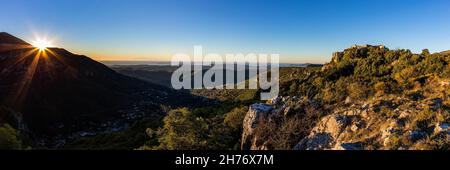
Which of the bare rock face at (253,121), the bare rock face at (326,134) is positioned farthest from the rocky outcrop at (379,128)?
the bare rock face at (253,121)

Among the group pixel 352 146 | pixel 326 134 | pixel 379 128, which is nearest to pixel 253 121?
pixel 326 134

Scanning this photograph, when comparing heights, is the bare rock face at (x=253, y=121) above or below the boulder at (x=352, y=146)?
below

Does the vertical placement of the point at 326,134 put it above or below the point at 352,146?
below

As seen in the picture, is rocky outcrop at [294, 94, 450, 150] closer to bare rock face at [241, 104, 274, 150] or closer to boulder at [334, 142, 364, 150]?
boulder at [334, 142, 364, 150]

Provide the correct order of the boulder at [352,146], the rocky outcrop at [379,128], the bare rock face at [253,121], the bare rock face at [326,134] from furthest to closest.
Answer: the bare rock face at [253,121]
the bare rock face at [326,134]
the boulder at [352,146]
the rocky outcrop at [379,128]

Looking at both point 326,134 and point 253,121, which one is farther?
point 253,121

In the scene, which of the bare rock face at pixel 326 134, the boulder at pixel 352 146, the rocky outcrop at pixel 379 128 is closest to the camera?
the rocky outcrop at pixel 379 128

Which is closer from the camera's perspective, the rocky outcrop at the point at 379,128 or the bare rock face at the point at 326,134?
the rocky outcrop at the point at 379,128

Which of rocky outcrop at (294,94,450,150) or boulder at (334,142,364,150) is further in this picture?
boulder at (334,142,364,150)

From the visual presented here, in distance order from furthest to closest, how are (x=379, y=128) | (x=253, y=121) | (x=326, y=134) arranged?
1. (x=253, y=121)
2. (x=326, y=134)
3. (x=379, y=128)

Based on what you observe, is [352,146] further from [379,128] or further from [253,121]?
[253,121]

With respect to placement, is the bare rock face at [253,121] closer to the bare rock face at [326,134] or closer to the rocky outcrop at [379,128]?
the bare rock face at [326,134]

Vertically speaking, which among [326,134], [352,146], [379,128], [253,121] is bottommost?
[253,121]

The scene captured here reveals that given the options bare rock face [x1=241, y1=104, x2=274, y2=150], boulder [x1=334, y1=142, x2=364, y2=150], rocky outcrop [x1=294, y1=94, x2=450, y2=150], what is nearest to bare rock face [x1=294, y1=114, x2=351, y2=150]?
rocky outcrop [x1=294, y1=94, x2=450, y2=150]
